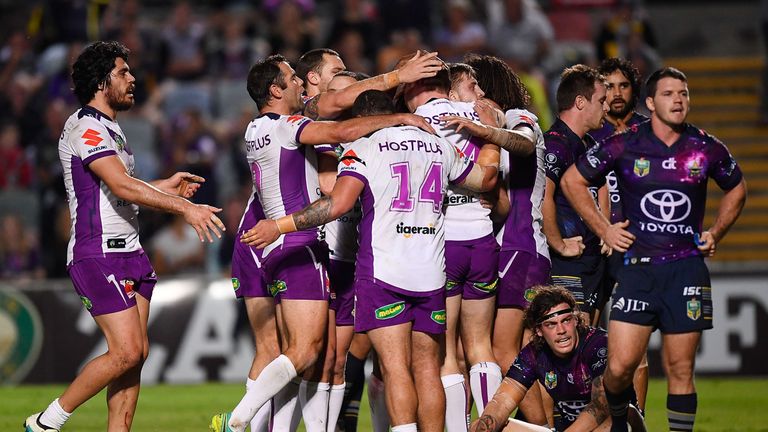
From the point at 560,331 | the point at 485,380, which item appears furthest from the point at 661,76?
the point at 485,380

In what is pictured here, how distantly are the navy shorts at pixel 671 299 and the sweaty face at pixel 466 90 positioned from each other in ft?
5.93

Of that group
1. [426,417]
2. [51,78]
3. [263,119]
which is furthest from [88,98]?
[51,78]

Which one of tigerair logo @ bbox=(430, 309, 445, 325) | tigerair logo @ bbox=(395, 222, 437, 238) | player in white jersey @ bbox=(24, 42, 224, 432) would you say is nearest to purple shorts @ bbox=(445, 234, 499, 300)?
tigerair logo @ bbox=(430, 309, 445, 325)

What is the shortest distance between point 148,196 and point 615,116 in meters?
4.22

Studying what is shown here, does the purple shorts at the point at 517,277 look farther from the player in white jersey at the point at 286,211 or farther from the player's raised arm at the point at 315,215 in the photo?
the player's raised arm at the point at 315,215

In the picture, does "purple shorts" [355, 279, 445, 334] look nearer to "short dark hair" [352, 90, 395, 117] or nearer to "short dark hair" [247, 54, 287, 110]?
"short dark hair" [352, 90, 395, 117]

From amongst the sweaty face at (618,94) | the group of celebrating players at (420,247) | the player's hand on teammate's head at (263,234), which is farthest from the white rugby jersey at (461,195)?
the sweaty face at (618,94)

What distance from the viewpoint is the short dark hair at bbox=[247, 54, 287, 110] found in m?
8.52

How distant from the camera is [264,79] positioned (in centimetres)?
853

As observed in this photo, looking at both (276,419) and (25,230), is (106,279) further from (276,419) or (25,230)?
(25,230)

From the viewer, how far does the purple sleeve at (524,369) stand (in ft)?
26.9

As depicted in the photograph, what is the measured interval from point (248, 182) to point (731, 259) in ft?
Result: 24.4

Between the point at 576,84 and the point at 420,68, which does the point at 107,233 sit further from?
the point at 576,84

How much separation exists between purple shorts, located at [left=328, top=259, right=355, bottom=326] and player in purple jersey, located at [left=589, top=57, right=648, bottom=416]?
2192 millimetres
